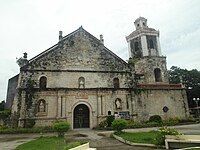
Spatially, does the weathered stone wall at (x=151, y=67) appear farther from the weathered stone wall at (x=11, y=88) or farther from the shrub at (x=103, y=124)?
the weathered stone wall at (x=11, y=88)

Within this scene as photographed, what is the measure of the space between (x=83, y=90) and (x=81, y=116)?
2982mm

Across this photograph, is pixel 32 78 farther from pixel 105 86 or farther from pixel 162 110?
pixel 162 110

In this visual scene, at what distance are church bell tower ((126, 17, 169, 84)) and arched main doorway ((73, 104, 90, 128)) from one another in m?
9.53

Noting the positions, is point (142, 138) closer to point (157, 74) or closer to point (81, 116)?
point (81, 116)

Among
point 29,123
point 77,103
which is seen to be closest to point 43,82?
point 77,103

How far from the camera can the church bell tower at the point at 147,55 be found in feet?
87.7

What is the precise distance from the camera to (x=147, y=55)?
27.1 meters

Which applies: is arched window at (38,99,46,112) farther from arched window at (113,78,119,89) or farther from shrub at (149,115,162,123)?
shrub at (149,115,162,123)

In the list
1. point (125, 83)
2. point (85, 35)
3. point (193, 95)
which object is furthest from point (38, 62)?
point (193, 95)

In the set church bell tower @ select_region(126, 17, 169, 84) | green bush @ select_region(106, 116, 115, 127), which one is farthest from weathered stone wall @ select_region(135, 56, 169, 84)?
green bush @ select_region(106, 116, 115, 127)

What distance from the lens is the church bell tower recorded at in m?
26.7

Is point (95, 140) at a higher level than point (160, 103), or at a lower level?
lower

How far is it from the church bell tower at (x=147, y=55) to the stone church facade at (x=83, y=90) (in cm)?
315

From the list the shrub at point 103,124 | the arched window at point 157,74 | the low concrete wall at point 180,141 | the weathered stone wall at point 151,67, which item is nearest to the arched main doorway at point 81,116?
the shrub at point 103,124
